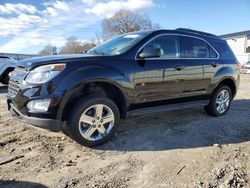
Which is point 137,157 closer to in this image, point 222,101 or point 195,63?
point 195,63

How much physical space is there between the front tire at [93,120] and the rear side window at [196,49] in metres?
2.00

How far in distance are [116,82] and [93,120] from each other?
68 cm

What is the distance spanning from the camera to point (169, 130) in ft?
16.7

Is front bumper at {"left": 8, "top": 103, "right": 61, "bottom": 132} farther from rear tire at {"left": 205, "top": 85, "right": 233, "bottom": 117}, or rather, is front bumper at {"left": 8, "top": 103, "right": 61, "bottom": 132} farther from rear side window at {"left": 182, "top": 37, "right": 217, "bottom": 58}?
rear tire at {"left": 205, "top": 85, "right": 233, "bottom": 117}

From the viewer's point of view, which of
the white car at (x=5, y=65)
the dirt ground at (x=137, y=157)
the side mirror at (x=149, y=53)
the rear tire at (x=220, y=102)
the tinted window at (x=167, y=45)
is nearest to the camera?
the dirt ground at (x=137, y=157)

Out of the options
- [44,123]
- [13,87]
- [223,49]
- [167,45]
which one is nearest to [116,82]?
[44,123]

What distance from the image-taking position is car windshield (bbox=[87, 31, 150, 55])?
472cm

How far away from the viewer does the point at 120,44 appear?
5.02 m

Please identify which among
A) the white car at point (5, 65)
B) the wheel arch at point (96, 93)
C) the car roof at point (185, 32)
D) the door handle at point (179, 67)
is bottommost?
the wheel arch at point (96, 93)

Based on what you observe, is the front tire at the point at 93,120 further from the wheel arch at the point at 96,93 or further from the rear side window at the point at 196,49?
the rear side window at the point at 196,49

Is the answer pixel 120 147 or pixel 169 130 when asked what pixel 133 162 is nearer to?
pixel 120 147

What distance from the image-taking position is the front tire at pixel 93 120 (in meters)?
3.99

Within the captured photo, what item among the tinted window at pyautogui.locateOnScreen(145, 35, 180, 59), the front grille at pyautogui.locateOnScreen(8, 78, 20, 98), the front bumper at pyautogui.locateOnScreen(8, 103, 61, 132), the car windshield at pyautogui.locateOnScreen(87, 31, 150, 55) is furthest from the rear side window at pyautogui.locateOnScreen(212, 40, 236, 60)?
the front grille at pyautogui.locateOnScreen(8, 78, 20, 98)

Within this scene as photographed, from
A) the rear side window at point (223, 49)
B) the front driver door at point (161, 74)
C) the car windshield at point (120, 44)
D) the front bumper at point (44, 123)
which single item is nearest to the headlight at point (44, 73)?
the front bumper at point (44, 123)
